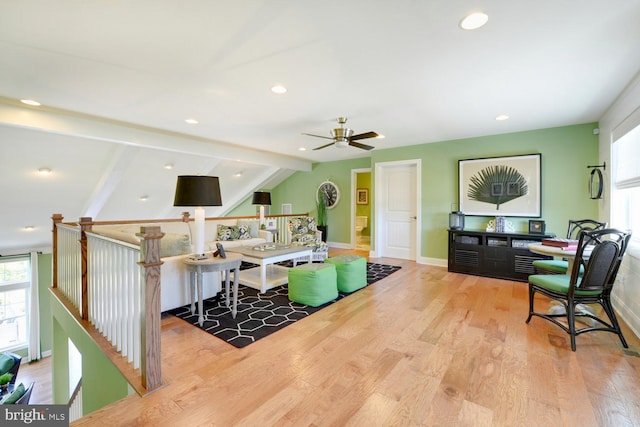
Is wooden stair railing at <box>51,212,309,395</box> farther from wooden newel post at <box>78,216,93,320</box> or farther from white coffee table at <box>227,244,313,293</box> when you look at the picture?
white coffee table at <box>227,244,313,293</box>

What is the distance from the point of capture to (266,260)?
3514 mm

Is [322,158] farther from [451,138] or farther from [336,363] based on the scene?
[336,363]

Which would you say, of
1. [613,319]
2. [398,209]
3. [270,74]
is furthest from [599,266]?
[398,209]

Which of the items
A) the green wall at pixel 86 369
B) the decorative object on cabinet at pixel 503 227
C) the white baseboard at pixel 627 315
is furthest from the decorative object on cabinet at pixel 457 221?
the green wall at pixel 86 369

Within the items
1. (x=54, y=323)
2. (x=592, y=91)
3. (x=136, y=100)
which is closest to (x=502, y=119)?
(x=592, y=91)

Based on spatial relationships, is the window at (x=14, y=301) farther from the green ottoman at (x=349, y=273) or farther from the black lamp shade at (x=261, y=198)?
the green ottoman at (x=349, y=273)

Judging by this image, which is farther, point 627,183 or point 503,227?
point 503,227

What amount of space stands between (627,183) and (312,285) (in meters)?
3.57

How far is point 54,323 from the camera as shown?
3459 mm

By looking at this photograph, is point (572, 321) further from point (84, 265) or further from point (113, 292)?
point (84, 265)

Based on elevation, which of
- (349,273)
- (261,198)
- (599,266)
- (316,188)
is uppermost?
(316,188)

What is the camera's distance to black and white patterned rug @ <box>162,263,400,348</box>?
8.19 feet

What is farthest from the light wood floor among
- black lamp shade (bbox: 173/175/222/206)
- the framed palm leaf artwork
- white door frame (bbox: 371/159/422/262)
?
white door frame (bbox: 371/159/422/262)

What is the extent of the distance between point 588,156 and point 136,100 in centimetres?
606
